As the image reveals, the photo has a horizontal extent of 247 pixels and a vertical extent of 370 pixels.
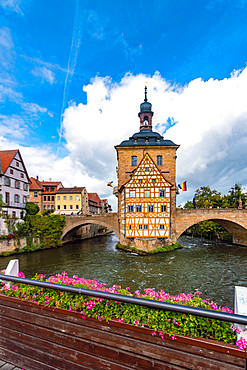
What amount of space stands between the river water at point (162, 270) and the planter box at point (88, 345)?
10.0m

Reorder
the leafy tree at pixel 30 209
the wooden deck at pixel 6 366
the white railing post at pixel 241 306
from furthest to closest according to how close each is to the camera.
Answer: the leafy tree at pixel 30 209, the wooden deck at pixel 6 366, the white railing post at pixel 241 306

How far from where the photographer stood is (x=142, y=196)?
23.6 m

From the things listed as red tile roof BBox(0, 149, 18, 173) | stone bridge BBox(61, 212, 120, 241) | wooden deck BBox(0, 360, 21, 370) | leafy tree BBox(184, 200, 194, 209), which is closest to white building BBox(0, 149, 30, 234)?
red tile roof BBox(0, 149, 18, 173)

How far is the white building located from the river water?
598cm

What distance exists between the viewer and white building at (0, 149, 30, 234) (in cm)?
2345

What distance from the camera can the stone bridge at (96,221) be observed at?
27688 mm

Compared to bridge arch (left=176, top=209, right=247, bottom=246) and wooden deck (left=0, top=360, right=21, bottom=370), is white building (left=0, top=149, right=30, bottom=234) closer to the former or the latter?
bridge arch (left=176, top=209, right=247, bottom=246)

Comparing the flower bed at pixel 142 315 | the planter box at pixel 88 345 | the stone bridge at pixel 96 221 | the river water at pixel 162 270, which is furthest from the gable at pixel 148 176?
the planter box at pixel 88 345

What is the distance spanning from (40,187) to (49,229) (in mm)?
17895

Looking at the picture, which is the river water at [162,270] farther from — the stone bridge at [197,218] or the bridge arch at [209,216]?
the bridge arch at [209,216]

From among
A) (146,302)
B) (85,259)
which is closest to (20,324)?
(146,302)

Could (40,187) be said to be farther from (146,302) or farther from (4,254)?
(146,302)

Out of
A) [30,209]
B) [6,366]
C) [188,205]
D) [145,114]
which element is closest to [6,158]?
[30,209]

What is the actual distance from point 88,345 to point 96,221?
2639cm
